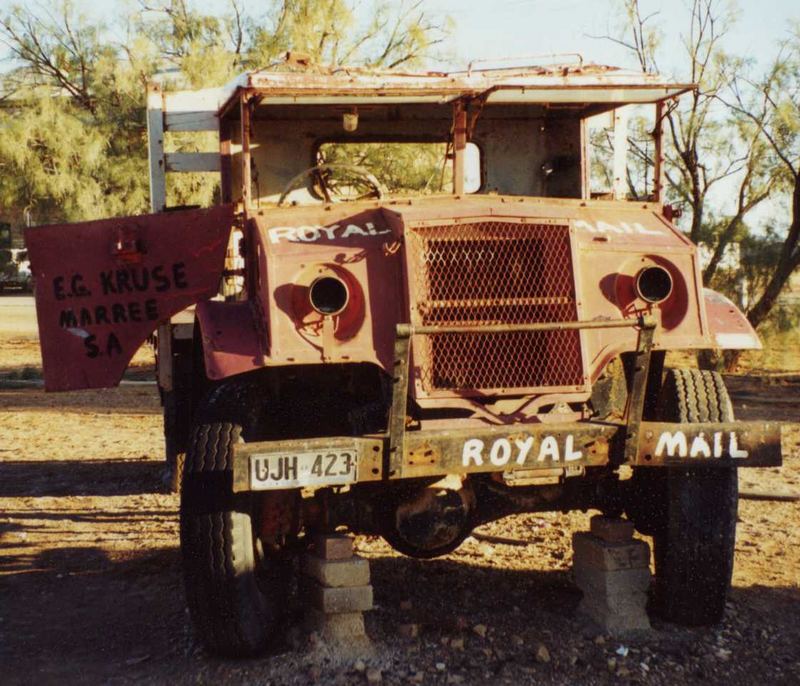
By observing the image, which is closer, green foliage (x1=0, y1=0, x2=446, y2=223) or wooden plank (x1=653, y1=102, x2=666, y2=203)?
wooden plank (x1=653, y1=102, x2=666, y2=203)

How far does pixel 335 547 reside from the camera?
16.8 ft

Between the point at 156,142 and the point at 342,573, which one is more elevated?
the point at 156,142

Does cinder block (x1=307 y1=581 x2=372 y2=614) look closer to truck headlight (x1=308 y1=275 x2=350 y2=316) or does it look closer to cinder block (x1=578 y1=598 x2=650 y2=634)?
cinder block (x1=578 y1=598 x2=650 y2=634)

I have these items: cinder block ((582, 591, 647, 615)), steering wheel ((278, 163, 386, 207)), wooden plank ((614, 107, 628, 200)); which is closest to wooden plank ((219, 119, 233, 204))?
steering wheel ((278, 163, 386, 207))

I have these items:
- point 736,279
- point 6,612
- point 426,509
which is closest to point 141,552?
point 6,612

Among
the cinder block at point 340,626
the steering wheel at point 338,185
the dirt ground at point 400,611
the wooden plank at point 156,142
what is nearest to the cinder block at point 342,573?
the cinder block at point 340,626

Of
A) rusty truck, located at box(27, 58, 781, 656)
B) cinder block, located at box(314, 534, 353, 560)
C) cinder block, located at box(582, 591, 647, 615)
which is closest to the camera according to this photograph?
rusty truck, located at box(27, 58, 781, 656)

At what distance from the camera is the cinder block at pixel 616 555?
17.4 feet

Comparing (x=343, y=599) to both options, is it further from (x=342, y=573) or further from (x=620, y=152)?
(x=620, y=152)

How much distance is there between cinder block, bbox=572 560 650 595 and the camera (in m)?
5.26

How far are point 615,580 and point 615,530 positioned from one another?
25cm

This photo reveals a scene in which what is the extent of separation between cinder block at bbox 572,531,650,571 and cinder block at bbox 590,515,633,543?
3cm

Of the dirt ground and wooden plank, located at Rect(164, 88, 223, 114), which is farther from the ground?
wooden plank, located at Rect(164, 88, 223, 114)

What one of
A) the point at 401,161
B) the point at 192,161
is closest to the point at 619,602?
the point at 192,161
